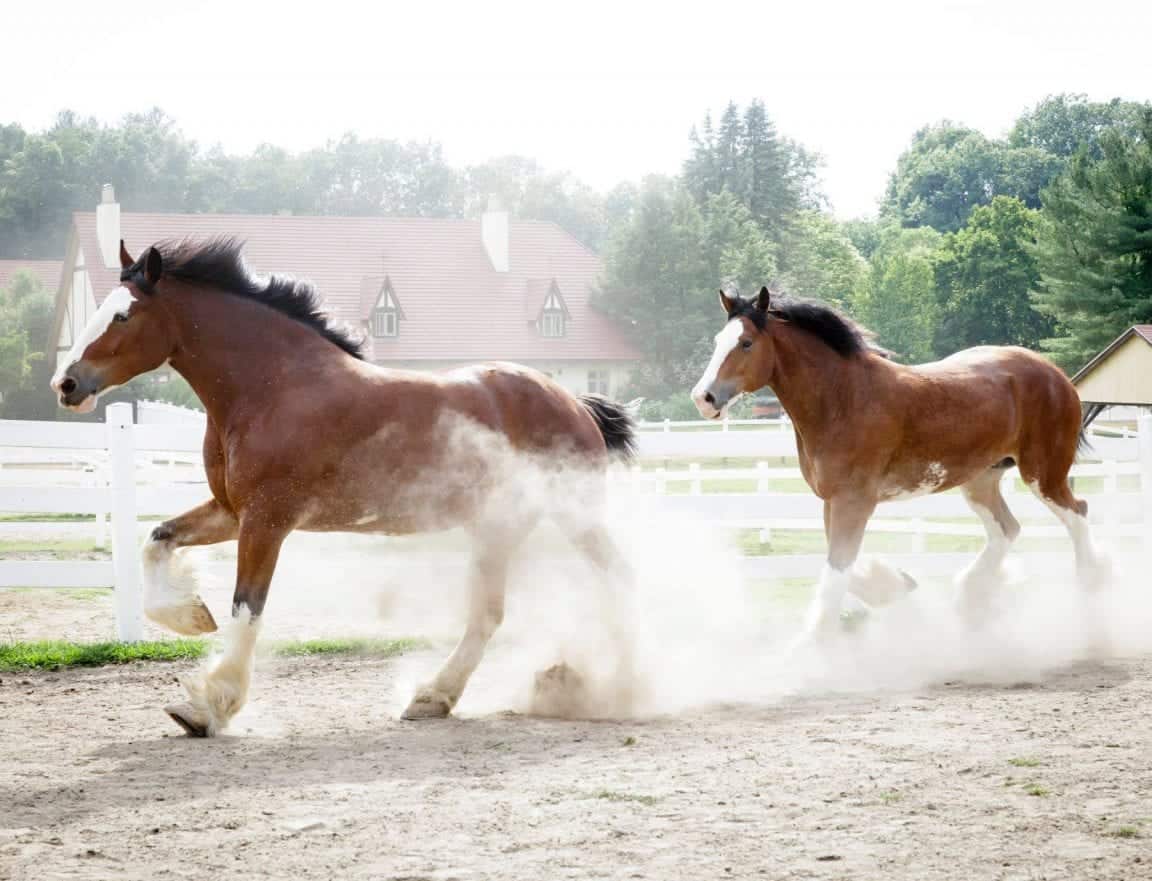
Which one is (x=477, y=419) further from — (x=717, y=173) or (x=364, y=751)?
(x=717, y=173)

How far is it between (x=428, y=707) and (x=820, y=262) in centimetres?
5417

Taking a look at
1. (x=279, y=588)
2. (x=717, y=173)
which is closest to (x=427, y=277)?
(x=717, y=173)

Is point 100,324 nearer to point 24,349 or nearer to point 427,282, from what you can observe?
point 24,349

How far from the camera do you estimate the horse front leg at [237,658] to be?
578 centimetres

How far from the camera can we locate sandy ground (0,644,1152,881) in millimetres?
3930

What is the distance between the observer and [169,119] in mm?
84812

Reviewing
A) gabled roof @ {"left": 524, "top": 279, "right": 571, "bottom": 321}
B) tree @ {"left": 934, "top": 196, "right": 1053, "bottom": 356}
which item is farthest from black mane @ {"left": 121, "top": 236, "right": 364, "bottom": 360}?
tree @ {"left": 934, "top": 196, "right": 1053, "bottom": 356}

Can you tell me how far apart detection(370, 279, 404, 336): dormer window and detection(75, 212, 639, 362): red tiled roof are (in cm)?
27

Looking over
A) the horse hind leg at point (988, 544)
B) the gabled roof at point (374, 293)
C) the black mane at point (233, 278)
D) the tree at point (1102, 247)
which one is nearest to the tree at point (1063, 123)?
the tree at point (1102, 247)

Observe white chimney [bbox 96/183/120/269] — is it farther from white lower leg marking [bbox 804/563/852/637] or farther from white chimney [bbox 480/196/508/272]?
white lower leg marking [bbox 804/563/852/637]

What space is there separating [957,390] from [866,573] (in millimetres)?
1235

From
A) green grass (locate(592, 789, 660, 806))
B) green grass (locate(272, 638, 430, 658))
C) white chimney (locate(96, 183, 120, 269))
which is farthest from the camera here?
white chimney (locate(96, 183, 120, 269))

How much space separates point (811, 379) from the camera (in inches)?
302

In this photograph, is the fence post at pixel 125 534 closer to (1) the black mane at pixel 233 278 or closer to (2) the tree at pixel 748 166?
(1) the black mane at pixel 233 278
